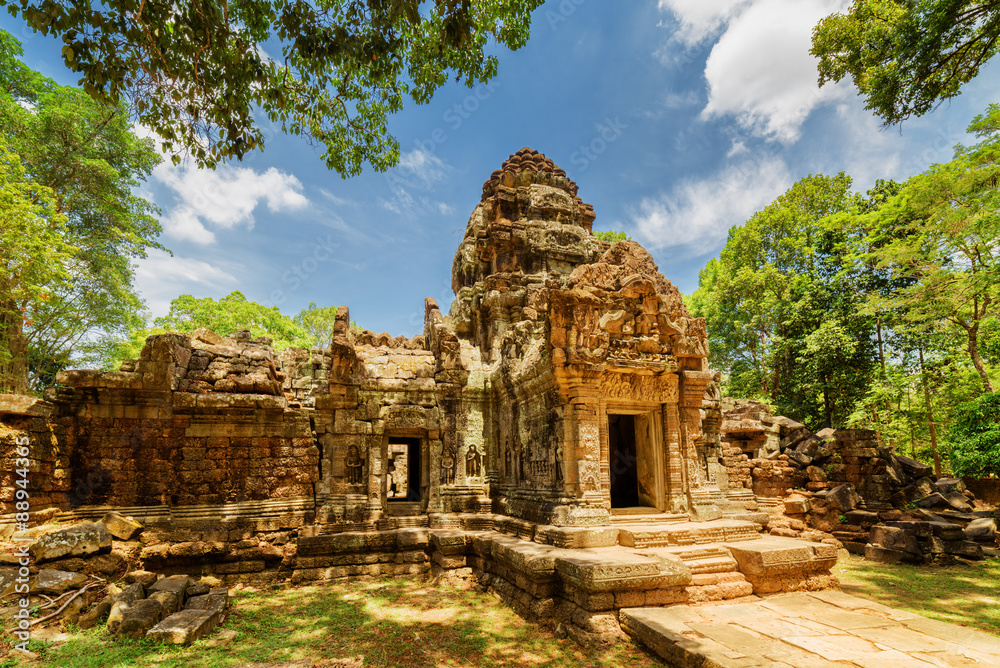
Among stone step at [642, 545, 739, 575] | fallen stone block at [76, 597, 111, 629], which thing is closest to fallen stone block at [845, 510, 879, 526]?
stone step at [642, 545, 739, 575]

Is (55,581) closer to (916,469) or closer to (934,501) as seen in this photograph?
(934,501)

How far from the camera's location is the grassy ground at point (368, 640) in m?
4.84

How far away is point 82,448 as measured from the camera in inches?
307

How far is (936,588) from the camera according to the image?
7531mm

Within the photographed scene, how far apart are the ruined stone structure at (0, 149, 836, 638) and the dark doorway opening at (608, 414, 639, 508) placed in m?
0.03

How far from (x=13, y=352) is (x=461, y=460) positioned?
45.5 feet

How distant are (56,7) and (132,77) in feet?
3.39

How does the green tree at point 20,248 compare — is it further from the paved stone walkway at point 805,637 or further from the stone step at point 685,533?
the paved stone walkway at point 805,637

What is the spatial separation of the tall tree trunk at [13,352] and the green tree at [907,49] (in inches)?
796

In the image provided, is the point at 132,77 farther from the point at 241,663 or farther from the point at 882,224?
the point at 882,224

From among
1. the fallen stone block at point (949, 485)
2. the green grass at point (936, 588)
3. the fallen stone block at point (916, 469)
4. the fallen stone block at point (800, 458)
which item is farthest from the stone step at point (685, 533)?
the fallen stone block at point (949, 485)

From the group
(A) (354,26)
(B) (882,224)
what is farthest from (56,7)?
(B) (882,224)

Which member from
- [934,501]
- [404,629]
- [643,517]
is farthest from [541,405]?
[934,501]

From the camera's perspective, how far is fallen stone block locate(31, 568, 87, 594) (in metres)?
5.61
